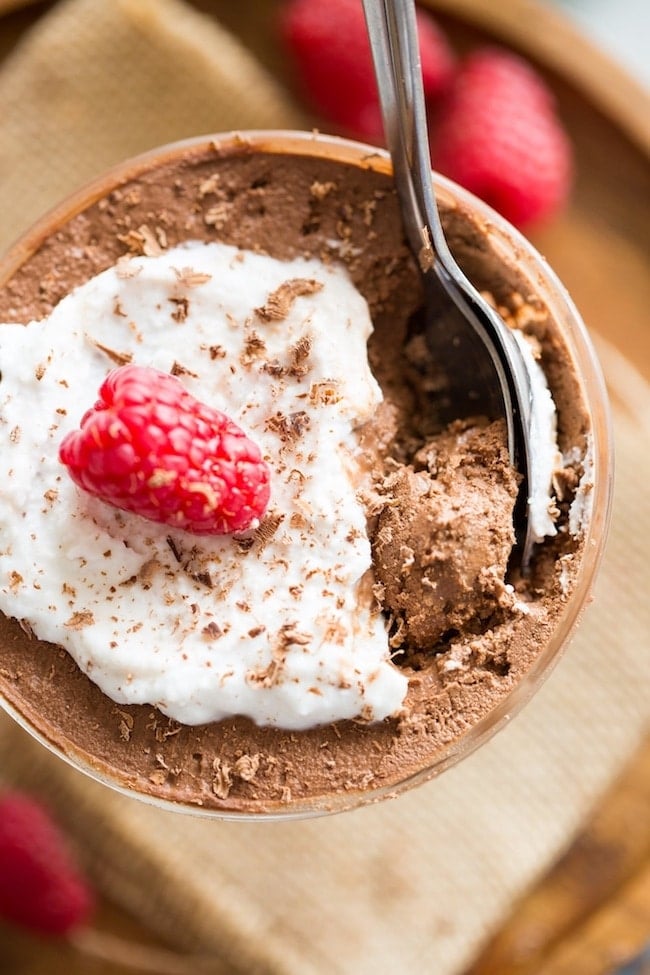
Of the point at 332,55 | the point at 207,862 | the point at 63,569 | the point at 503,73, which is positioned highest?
the point at 503,73

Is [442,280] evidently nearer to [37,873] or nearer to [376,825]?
[376,825]

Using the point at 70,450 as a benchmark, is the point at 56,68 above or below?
above

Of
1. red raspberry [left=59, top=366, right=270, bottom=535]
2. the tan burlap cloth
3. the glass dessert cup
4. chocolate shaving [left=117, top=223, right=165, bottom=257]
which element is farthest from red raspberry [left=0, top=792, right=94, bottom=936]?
chocolate shaving [left=117, top=223, right=165, bottom=257]

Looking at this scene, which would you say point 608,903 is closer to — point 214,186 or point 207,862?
point 207,862

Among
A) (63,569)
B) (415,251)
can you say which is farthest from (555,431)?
(63,569)

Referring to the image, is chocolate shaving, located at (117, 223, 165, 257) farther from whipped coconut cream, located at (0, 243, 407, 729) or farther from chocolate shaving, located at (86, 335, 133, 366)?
chocolate shaving, located at (86, 335, 133, 366)

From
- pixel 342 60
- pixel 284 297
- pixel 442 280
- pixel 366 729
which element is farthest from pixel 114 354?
pixel 342 60

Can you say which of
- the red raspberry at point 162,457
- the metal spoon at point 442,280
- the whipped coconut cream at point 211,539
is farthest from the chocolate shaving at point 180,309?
the metal spoon at point 442,280
